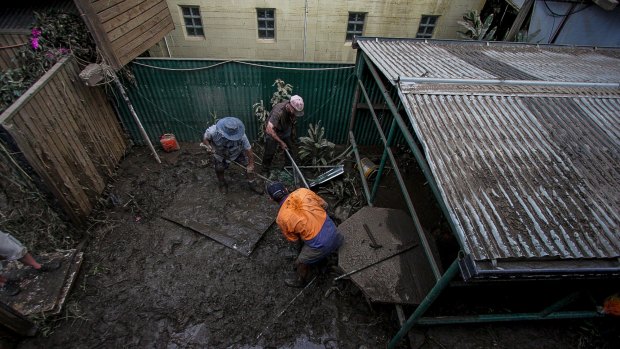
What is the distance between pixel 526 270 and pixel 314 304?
2.94 meters

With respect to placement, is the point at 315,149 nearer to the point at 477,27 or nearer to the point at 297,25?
the point at 297,25

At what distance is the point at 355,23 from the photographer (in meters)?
9.75

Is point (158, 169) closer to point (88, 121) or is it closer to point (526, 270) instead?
point (88, 121)

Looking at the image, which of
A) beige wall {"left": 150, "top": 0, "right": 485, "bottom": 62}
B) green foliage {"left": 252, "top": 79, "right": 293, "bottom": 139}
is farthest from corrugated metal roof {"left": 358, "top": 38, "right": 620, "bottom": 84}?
beige wall {"left": 150, "top": 0, "right": 485, "bottom": 62}

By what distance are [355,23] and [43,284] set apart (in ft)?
34.2

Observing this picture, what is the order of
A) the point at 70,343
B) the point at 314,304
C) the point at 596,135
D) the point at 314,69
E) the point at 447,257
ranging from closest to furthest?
the point at 596,135
the point at 70,343
the point at 314,304
the point at 447,257
the point at 314,69

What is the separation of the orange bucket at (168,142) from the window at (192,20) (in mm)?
4768

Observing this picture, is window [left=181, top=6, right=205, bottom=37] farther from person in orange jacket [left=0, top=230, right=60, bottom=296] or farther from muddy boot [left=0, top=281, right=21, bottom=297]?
muddy boot [left=0, top=281, right=21, bottom=297]

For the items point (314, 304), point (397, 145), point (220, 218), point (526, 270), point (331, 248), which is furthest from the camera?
point (397, 145)

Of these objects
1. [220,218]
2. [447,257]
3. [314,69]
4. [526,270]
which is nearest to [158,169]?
[220,218]

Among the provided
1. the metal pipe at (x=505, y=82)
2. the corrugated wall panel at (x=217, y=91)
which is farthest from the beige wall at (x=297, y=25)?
the metal pipe at (x=505, y=82)

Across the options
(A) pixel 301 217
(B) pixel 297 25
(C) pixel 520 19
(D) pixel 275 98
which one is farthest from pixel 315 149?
(C) pixel 520 19

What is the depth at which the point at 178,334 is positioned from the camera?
3.93 m

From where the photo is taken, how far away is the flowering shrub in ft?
14.1
